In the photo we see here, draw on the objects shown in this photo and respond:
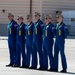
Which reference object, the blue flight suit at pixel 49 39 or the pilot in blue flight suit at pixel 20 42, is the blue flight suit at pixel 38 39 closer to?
the blue flight suit at pixel 49 39

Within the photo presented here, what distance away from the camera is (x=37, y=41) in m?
14.1

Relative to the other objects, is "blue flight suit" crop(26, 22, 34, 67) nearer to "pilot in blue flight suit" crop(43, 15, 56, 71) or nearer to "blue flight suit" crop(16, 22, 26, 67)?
"blue flight suit" crop(16, 22, 26, 67)

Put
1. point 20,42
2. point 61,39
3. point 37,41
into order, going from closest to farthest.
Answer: point 61,39 → point 37,41 → point 20,42

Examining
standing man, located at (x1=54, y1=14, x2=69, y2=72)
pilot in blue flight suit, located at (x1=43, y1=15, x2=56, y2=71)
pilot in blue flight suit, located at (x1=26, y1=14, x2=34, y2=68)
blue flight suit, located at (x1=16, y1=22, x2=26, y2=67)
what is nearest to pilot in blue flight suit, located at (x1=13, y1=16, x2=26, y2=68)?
blue flight suit, located at (x1=16, y1=22, x2=26, y2=67)

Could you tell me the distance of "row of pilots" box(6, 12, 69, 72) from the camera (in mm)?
13602

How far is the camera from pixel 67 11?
44344 millimetres

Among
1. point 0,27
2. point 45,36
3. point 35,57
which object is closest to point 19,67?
point 35,57

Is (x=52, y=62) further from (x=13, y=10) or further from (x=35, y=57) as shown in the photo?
(x=13, y=10)

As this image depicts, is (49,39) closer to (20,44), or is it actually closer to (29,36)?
(29,36)

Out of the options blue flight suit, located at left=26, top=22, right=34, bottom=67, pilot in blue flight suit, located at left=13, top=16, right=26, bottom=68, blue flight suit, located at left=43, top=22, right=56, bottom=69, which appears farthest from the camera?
pilot in blue flight suit, located at left=13, top=16, right=26, bottom=68

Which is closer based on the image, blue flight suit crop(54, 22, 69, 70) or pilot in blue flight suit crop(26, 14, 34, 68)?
blue flight suit crop(54, 22, 69, 70)

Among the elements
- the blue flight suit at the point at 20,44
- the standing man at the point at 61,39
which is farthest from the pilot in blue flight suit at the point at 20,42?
the standing man at the point at 61,39

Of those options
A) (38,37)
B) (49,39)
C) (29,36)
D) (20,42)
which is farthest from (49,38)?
(20,42)

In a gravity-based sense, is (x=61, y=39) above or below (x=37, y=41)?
above
